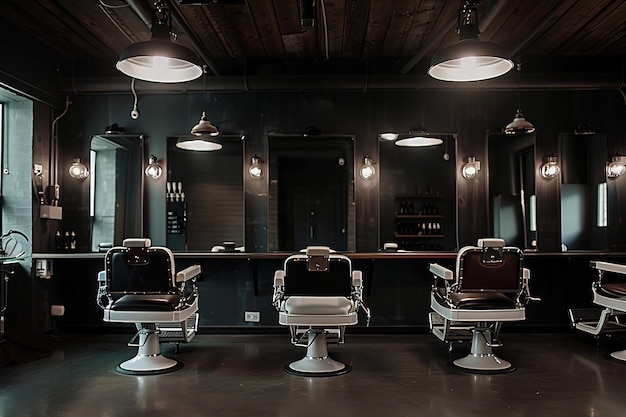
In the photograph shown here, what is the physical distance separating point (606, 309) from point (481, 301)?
1476 millimetres

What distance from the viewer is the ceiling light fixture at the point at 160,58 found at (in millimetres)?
3072

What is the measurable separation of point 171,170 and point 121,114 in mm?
802

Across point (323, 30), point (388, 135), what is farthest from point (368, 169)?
point (323, 30)

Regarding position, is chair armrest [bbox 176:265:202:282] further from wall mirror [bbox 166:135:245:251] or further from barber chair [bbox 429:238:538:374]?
barber chair [bbox 429:238:538:374]

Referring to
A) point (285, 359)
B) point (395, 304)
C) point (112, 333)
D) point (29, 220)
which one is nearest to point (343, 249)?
point (395, 304)

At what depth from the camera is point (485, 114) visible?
5.32 meters

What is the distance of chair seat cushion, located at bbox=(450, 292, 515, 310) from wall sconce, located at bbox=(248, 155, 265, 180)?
232 cm

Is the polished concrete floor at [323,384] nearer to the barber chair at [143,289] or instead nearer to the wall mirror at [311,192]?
the barber chair at [143,289]

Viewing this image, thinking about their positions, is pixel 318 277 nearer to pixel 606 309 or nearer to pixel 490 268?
pixel 490 268

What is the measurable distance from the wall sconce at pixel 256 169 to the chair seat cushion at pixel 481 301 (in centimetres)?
232

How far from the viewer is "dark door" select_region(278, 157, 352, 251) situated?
17.1 ft

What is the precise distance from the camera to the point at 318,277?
3818mm

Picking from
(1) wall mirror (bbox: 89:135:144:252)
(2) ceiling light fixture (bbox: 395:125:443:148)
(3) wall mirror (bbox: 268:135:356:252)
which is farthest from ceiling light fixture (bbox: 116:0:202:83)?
(2) ceiling light fixture (bbox: 395:125:443:148)

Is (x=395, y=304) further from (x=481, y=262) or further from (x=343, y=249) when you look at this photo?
(x=481, y=262)
